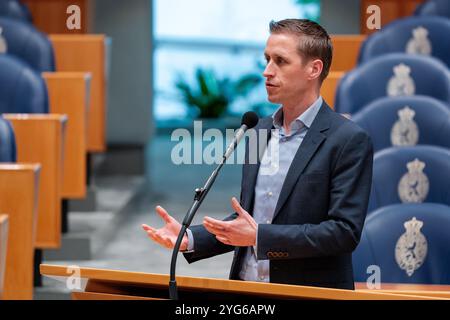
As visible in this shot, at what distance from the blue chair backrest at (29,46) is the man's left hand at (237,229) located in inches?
59.1

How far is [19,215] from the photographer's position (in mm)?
1444

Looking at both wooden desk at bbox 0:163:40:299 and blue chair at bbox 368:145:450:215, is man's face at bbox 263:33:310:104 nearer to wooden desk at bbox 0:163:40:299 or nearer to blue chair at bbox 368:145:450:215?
blue chair at bbox 368:145:450:215

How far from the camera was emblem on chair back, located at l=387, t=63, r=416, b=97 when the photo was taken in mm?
1867

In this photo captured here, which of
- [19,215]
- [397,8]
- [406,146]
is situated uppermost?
[397,8]

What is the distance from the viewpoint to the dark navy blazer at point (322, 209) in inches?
30.1

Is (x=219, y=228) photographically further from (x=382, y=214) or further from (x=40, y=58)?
(x=40, y=58)

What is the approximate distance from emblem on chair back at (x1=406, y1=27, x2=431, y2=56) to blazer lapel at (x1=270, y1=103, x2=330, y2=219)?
141 cm

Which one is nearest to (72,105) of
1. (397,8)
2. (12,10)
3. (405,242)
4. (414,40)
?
(12,10)

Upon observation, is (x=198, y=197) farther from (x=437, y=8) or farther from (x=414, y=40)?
(x=437, y=8)

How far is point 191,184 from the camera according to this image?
2742 mm

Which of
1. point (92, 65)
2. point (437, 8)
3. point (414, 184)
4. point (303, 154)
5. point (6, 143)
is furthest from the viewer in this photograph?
point (437, 8)

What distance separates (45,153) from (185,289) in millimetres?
1067

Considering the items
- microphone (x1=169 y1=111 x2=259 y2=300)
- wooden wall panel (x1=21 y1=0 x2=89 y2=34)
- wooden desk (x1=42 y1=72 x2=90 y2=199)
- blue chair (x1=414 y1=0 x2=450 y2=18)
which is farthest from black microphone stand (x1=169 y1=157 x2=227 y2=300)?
wooden wall panel (x1=21 y1=0 x2=89 y2=34)
